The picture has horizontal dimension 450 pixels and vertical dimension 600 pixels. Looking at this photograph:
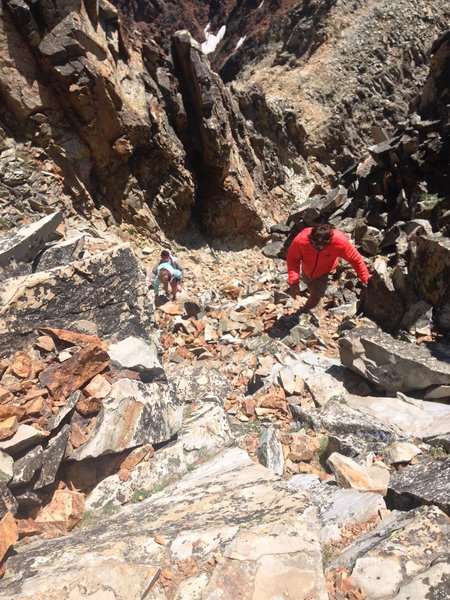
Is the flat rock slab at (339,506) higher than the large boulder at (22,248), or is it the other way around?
the large boulder at (22,248)

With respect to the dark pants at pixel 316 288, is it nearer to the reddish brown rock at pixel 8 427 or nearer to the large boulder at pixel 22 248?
the large boulder at pixel 22 248

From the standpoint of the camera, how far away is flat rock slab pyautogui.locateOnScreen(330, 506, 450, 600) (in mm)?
2059

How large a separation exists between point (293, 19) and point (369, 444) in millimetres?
25557

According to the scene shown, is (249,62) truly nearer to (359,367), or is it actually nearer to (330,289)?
(330,289)

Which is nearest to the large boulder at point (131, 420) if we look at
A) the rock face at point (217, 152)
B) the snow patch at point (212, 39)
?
the rock face at point (217, 152)

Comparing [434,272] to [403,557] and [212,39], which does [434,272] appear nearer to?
[403,557]

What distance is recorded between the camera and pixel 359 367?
15.9ft

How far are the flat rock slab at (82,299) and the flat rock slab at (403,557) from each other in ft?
9.47

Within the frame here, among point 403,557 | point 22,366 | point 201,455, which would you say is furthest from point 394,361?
Result: point 22,366

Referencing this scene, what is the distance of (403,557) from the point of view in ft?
7.30

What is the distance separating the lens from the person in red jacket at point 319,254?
592cm

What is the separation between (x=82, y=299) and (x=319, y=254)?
11.7ft

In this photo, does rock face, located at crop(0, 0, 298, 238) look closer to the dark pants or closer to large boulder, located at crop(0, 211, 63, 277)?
large boulder, located at crop(0, 211, 63, 277)

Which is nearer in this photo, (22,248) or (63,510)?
(63,510)
